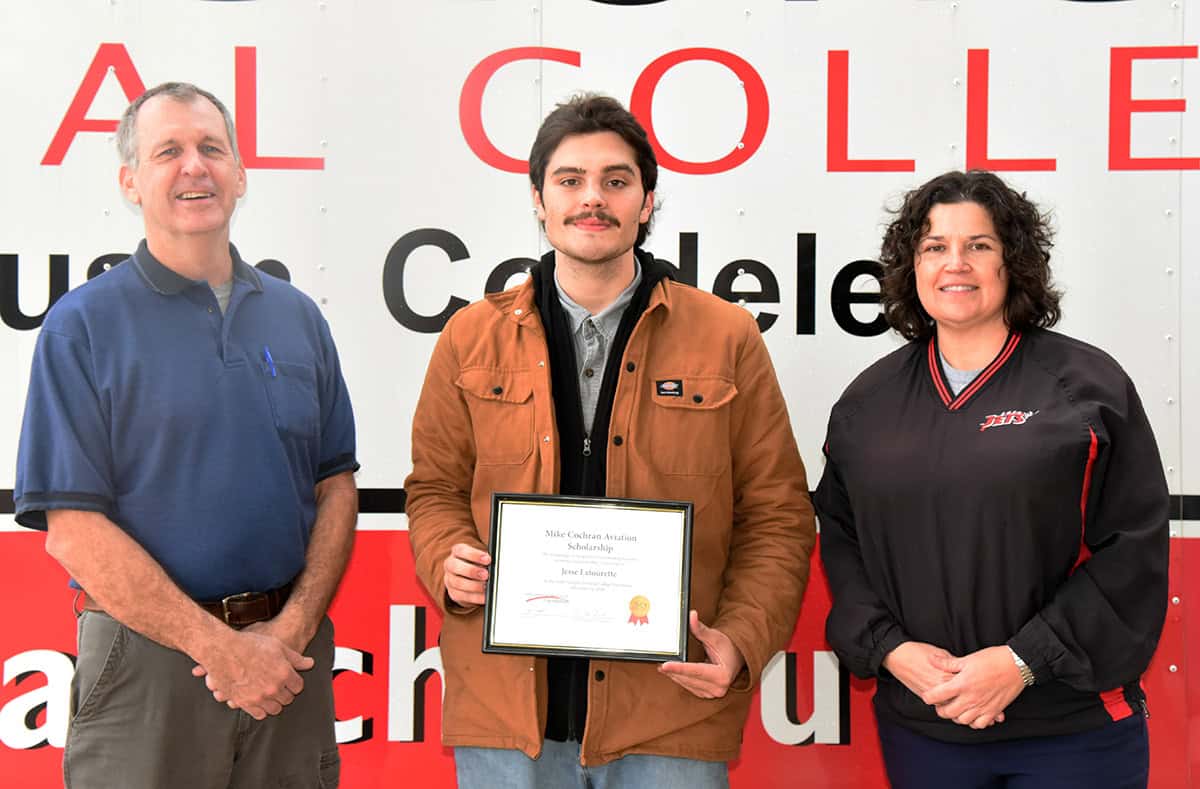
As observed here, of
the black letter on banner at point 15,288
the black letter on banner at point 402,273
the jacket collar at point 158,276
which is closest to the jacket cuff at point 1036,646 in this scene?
the black letter on banner at point 402,273

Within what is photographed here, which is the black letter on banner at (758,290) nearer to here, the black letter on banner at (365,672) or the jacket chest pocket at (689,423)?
the jacket chest pocket at (689,423)

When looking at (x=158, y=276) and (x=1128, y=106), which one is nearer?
(x=158, y=276)

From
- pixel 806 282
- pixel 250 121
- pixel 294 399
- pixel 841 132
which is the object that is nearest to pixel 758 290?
pixel 806 282

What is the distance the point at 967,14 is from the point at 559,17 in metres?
1.23

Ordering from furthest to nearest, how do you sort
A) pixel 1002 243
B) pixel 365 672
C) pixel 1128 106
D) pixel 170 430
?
pixel 365 672
pixel 1128 106
pixel 1002 243
pixel 170 430

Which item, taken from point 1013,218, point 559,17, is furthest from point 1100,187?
point 559,17

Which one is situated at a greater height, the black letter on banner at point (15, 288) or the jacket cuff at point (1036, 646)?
the black letter on banner at point (15, 288)

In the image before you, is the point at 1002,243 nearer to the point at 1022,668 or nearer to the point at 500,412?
the point at 1022,668

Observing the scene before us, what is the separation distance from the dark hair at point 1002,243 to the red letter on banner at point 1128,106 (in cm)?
78

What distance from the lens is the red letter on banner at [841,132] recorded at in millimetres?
3143

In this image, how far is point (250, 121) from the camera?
3164 mm

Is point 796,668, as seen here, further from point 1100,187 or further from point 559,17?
point 559,17

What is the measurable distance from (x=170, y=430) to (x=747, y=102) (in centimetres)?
189

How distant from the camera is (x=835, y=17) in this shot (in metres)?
3.14
